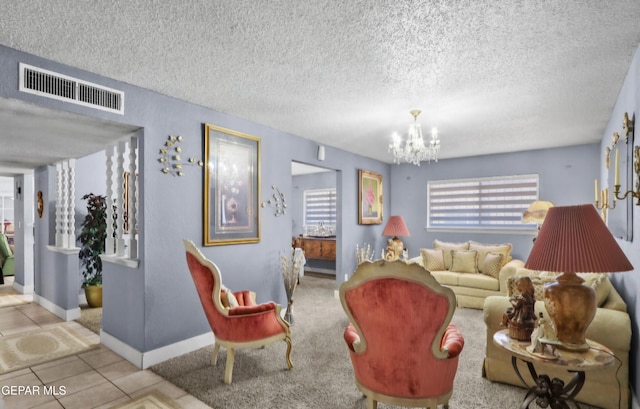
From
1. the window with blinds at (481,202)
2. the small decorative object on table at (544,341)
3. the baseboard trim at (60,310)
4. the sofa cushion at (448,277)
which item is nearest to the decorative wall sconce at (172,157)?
the baseboard trim at (60,310)

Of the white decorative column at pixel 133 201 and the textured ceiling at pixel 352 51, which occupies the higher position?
the textured ceiling at pixel 352 51

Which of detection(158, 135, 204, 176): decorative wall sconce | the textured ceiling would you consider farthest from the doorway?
the textured ceiling

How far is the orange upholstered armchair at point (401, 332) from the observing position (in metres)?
1.80

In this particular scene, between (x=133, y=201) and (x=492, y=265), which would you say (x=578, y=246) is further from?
(x=492, y=265)

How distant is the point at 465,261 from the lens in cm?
532

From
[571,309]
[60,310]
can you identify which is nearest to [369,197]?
[571,309]

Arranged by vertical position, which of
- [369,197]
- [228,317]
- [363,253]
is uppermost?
[369,197]

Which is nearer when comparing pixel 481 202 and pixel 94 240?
pixel 94 240

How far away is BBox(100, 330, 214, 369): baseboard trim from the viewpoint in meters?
3.01

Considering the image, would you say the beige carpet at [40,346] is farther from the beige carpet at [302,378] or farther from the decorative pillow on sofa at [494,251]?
the decorative pillow on sofa at [494,251]

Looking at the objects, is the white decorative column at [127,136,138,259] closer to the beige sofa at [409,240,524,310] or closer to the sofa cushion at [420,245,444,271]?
the beige sofa at [409,240,524,310]

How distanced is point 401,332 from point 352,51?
1.83 m

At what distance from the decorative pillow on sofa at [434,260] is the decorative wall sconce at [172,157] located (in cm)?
408

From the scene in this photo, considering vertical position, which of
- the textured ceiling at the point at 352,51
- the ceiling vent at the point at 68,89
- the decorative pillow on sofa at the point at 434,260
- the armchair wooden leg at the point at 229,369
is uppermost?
the textured ceiling at the point at 352,51
